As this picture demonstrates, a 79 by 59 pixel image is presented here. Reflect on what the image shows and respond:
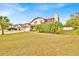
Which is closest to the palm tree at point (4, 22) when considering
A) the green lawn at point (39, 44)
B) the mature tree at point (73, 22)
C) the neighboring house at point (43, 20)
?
the green lawn at point (39, 44)

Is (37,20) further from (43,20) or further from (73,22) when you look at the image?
(73,22)

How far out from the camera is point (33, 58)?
353cm

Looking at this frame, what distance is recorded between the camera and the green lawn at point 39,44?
3.54m

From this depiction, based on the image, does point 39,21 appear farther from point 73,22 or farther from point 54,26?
point 73,22

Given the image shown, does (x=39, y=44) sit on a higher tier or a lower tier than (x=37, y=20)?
lower

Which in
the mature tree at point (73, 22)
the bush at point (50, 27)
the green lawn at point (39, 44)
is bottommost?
the green lawn at point (39, 44)

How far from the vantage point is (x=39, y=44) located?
140 inches

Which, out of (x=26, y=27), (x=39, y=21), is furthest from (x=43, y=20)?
(x=26, y=27)

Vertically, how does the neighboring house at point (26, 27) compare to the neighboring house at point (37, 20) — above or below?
below

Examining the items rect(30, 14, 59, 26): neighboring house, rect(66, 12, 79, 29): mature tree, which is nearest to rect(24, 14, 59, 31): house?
rect(30, 14, 59, 26): neighboring house

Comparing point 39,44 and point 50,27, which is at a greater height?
point 50,27

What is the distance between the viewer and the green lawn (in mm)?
3535

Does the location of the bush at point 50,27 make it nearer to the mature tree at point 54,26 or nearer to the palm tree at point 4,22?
the mature tree at point 54,26

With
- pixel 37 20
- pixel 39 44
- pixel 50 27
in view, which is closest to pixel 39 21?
pixel 37 20
